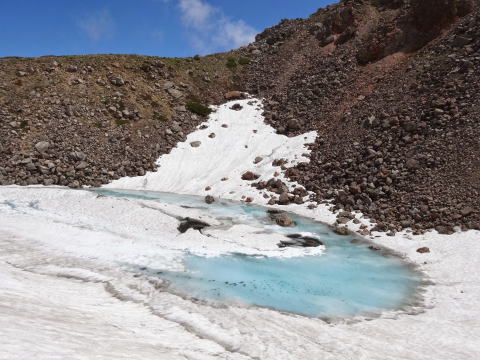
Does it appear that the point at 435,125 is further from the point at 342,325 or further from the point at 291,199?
the point at 342,325

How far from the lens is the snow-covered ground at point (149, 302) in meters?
9.94

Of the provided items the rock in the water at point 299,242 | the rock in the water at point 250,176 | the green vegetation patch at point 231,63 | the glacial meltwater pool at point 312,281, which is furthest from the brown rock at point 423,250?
the green vegetation patch at point 231,63

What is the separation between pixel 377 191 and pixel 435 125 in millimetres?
8716

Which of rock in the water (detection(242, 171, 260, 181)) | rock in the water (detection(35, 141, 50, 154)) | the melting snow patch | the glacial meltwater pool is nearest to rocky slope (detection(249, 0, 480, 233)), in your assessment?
the melting snow patch

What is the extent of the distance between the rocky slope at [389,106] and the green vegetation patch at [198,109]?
353 inches

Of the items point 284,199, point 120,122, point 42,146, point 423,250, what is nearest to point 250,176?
point 284,199

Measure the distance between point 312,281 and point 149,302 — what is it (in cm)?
788

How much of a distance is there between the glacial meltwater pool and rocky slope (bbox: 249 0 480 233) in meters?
6.51

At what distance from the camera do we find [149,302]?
13906 mm

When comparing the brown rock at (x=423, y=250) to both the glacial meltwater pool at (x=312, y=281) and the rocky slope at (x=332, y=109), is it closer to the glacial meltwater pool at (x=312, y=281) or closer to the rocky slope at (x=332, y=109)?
the glacial meltwater pool at (x=312, y=281)

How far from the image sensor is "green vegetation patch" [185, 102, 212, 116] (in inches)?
2087

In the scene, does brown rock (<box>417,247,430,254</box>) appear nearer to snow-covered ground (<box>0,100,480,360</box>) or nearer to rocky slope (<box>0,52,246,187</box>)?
snow-covered ground (<box>0,100,480,360</box>)

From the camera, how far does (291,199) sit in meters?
34.1

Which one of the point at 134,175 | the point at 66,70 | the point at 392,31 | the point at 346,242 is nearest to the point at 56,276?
the point at 346,242
